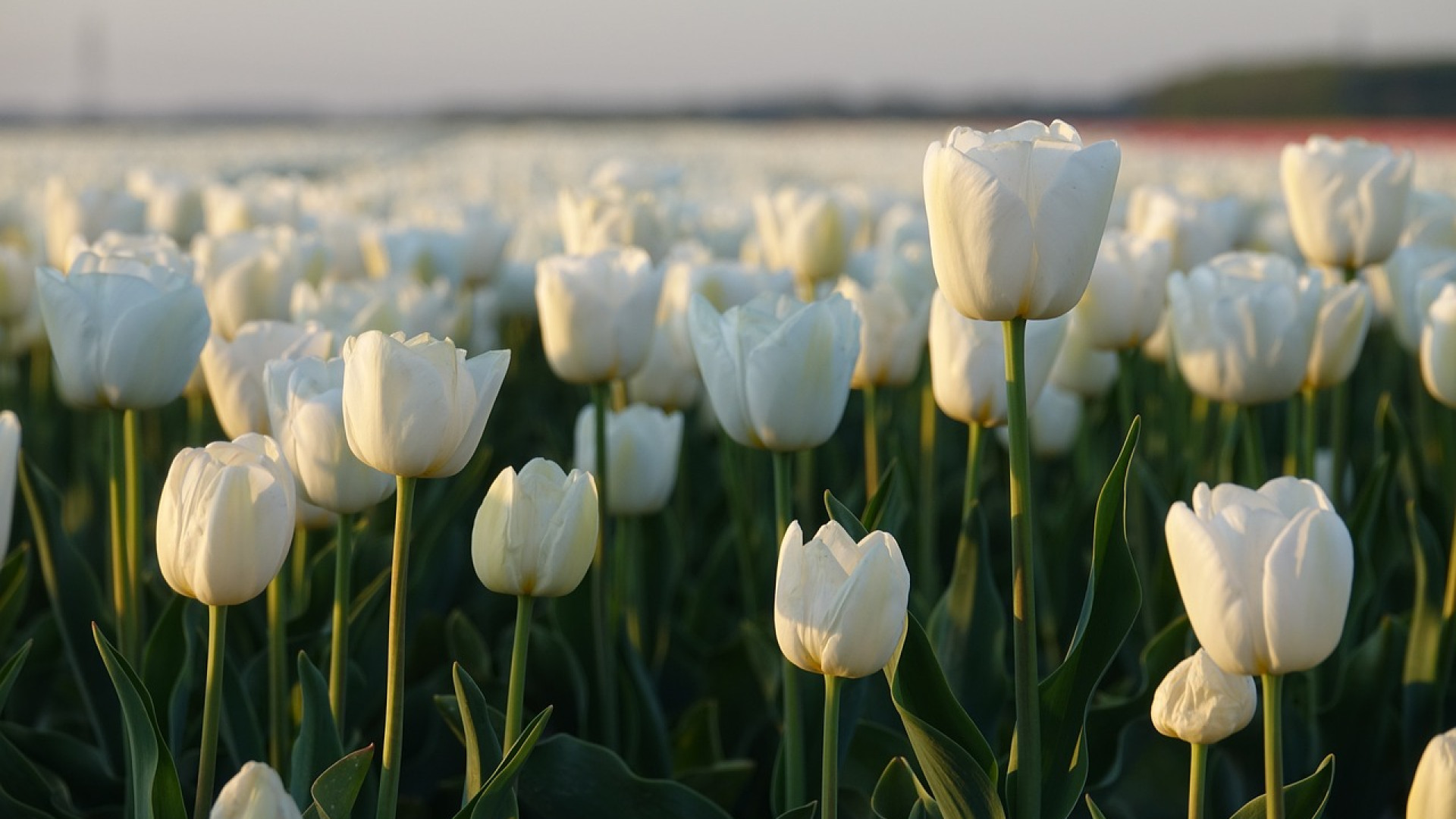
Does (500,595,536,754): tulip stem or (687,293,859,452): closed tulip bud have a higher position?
(687,293,859,452): closed tulip bud

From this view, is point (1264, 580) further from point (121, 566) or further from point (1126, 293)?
point (121, 566)

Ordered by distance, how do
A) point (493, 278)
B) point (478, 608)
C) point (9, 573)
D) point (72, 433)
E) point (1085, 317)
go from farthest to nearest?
point (493, 278), point (72, 433), point (478, 608), point (1085, 317), point (9, 573)

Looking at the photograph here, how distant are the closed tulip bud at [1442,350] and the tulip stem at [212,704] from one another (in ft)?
4.86

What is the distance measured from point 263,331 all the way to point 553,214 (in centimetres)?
277

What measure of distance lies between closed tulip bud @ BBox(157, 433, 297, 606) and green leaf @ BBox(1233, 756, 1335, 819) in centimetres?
88

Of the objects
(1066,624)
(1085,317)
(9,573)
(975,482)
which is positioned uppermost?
(1085,317)

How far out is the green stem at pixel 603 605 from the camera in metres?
1.68

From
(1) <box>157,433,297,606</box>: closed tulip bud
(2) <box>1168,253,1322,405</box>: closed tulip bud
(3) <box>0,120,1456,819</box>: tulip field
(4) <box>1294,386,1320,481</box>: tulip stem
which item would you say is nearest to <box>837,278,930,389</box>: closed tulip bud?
(3) <box>0,120,1456,819</box>: tulip field

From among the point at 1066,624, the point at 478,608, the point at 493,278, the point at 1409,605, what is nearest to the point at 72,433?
the point at 493,278

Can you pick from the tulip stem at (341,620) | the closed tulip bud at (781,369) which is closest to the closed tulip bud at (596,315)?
the closed tulip bud at (781,369)

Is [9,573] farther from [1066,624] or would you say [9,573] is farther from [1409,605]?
[1409,605]

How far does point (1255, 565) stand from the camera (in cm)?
105

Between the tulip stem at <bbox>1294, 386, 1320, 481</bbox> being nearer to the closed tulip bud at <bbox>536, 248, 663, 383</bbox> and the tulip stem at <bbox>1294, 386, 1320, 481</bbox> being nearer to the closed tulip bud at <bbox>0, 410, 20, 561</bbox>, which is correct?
the closed tulip bud at <bbox>536, 248, 663, 383</bbox>

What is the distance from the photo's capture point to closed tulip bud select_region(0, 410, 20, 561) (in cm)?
135
